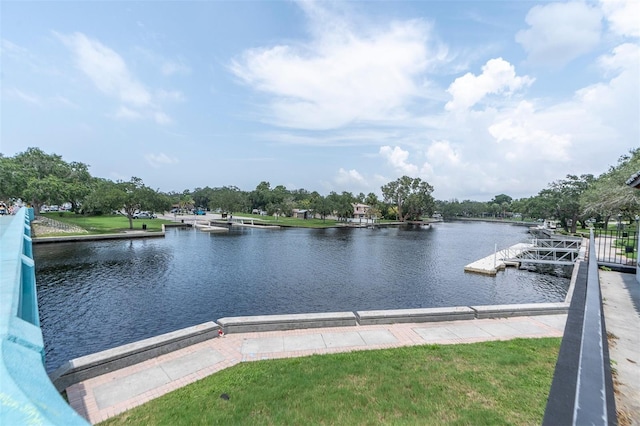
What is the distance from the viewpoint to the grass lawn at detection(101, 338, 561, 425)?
160 inches

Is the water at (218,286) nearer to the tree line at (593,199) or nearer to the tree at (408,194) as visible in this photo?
the tree line at (593,199)

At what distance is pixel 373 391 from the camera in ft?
15.4

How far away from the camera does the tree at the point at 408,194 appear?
265 ft

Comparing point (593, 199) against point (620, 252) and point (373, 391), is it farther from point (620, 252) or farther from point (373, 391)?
point (373, 391)

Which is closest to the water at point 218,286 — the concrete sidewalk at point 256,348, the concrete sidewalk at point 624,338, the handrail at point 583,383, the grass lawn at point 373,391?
the concrete sidewalk at point 256,348

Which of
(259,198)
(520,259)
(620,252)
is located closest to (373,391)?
(620,252)

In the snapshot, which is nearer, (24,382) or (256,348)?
(24,382)

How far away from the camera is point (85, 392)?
17.0 feet

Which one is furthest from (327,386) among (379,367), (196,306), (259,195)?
(259,195)

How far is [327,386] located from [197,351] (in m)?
3.26

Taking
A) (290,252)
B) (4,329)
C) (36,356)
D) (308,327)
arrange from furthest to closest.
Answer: (290,252) → (308,327) → (4,329) → (36,356)

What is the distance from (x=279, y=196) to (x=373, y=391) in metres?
87.3

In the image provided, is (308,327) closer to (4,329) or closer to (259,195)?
(4,329)

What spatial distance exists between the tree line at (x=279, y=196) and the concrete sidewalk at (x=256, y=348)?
12.9 m
